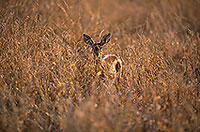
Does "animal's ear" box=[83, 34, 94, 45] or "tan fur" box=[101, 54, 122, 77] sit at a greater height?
"animal's ear" box=[83, 34, 94, 45]

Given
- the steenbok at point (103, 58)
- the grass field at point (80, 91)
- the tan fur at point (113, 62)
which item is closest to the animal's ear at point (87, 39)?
the steenbok at point (103, 58)

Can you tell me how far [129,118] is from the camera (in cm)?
201

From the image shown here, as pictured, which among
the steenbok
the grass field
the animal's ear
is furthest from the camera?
the animal's ear

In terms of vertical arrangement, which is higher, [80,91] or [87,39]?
[87,39]

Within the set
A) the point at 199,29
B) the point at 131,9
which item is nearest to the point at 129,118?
the point at 199,29

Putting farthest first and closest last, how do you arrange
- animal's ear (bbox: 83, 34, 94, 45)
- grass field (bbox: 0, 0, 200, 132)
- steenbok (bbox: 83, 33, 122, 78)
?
animal's ear (bbox: 83, 34, 94, 45)
steenbok (bbox: 83, 33, 122, 78)
grass field (bbox: 0, 0, 200, 132)

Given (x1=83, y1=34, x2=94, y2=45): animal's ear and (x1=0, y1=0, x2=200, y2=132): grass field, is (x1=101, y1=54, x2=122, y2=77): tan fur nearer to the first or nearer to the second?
(x1=0, y1=0, x2=200, y2=132): grass field

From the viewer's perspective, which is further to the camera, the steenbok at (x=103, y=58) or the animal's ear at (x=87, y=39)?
the animal's ear at (x=87, y=39)

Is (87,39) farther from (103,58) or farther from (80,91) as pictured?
(80,91)

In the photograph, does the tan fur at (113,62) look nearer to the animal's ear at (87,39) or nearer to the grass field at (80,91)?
the grass field at (80,91)

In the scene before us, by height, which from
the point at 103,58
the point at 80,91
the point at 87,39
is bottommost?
the point at 80,91

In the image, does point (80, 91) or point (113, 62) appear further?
point (113, 62)

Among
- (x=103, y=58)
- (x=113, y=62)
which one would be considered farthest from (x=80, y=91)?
(x=113, y=62)

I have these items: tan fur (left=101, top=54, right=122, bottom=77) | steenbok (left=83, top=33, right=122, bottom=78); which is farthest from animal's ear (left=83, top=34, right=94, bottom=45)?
tan fur (left=101, top=54, right=122, bottom=77)
